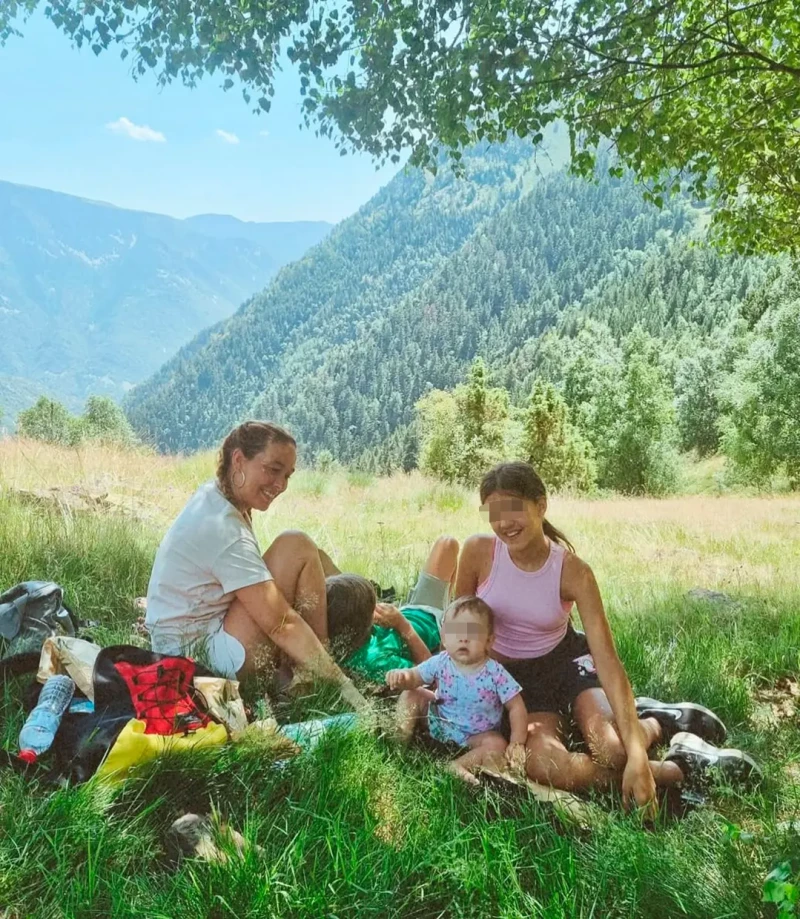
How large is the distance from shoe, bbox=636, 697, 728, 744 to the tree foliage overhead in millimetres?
3208

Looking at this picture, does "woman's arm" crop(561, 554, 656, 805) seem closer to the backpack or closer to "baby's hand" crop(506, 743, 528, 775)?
"baby's hand" crop(506, 743, 528, 775)

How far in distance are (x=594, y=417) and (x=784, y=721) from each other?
3165 centimetres

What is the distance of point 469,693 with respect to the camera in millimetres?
2408

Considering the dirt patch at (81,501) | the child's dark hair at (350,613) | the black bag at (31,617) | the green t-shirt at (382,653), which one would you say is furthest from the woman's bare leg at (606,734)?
the dirt patch at (81,501)

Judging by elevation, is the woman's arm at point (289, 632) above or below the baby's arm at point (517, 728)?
above

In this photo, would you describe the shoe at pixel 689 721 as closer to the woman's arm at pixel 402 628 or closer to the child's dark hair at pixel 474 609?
the child's dark hair at pixel 474 609

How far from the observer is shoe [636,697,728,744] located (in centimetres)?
255

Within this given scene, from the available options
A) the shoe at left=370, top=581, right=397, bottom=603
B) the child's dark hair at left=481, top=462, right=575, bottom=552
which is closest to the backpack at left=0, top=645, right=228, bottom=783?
the child's dark hair at left=481, top=462, right=575, bottom=552

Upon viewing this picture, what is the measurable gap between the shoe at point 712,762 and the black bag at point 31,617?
2.19 meters

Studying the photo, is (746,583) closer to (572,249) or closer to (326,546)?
(326,546)

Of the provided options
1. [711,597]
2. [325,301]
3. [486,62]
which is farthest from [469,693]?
[325,301]

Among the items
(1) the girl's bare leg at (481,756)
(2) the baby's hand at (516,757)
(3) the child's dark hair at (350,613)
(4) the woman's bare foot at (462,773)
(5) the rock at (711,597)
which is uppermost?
(3) the child's dark hair at (350,613)

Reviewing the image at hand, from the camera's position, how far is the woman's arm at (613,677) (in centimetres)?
211

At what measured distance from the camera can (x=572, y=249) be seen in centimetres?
10219
